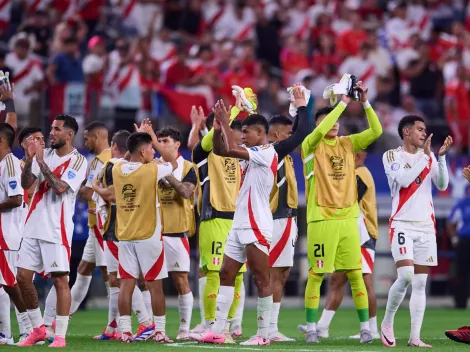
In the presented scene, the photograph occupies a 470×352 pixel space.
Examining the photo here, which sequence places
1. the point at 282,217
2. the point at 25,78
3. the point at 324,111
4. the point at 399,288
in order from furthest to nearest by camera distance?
1. the point at 25,78
2. the point at 282,217
3. the point at 324,111
4. the point at 399,288

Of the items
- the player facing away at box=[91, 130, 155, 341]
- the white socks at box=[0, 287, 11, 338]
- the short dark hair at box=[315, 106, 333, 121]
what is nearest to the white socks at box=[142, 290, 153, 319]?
the player facing away at box=[91, 130, 155, 341]

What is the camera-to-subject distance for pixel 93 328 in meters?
16.2

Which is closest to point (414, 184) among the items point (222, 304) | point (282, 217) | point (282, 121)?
point (282, 217)

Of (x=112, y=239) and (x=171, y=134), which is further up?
(x=171, y=134)

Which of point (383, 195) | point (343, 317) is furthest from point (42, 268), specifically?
point (383, 195)

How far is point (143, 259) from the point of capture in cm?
1308

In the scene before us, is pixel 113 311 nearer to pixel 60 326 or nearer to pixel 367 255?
pixel 60 326

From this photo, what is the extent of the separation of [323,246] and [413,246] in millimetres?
1045

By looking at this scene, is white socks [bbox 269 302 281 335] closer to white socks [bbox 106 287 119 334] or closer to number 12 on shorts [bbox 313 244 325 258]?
number 12 on shorts [bbox 313 244 325 258]

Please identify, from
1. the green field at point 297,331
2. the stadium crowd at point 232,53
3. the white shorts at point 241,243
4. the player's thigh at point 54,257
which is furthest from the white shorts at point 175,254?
the stadium crowd at point 232,53

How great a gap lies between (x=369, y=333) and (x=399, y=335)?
1820mm

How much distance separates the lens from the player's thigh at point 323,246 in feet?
42.9

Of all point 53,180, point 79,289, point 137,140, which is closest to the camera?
point 53,180

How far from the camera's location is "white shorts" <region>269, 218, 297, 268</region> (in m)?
14.1
